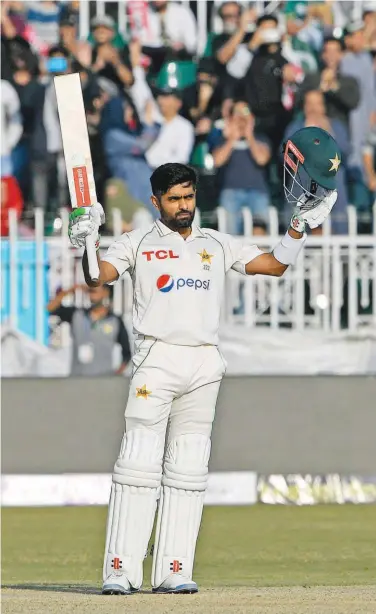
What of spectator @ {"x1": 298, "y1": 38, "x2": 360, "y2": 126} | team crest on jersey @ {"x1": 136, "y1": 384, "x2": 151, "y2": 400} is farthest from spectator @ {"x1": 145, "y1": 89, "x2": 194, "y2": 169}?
team crest on jersey @ {"x1": 136, "y1": 384, "x2": 151, "y2": 400}

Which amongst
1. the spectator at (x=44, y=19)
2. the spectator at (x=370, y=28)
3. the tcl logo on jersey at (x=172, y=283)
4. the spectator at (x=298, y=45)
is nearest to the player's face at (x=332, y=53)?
the spectator at (x=298, y=45)

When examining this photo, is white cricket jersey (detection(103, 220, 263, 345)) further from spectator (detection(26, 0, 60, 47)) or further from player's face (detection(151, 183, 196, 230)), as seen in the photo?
spectator (detection(26, 0, 60, 47))

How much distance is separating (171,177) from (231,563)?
330cm

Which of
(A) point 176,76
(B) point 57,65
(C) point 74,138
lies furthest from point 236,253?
(A) point 176,76

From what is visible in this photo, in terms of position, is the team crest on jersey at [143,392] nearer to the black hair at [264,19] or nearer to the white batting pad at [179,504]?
the white batting pad at [179,504]

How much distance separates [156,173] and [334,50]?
327 inches

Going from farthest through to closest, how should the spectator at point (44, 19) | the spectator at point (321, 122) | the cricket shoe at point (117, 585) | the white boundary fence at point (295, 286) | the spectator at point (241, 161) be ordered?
the spectator at point (44, 19), the spectator at point (321, 122), the spectator at point (241, 161), the white boundary fence at point (295, 286), the cricket shoe at point (117, 585)

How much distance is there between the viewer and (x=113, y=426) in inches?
518

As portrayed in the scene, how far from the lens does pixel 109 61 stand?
14.9m

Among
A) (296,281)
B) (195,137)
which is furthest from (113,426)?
(195,137)

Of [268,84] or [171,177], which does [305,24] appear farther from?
[171,177]

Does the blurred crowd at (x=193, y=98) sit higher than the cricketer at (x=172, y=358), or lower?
higher

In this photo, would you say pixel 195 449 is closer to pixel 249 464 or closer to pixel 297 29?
pixel 249 464

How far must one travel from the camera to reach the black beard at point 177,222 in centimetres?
700
